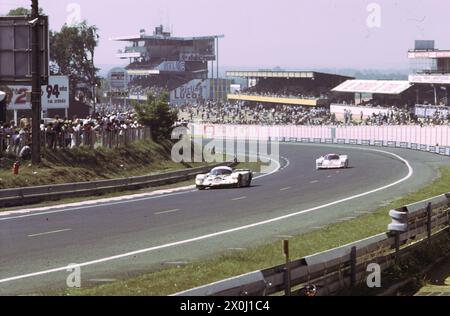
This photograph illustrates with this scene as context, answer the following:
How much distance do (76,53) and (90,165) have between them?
61.6 meters

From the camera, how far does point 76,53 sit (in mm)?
97875

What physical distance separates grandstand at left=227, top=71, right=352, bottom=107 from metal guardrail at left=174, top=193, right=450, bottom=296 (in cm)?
11118

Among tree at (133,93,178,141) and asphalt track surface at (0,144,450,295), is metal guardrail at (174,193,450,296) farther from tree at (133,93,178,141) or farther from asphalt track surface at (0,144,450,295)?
tree at (133,93,178,141)

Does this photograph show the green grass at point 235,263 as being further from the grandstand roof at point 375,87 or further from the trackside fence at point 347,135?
the grandstand roof at point 375,87

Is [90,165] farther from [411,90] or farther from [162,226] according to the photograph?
[411,90]

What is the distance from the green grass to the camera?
1223 cm

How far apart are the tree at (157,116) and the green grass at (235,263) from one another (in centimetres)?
3136

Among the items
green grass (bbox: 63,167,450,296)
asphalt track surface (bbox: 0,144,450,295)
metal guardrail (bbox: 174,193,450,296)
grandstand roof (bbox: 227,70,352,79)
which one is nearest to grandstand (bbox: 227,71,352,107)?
grandstand roof (bbox: 227,70,352,79)

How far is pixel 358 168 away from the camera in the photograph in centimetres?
5159

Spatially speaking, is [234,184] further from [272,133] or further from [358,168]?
[272,133]

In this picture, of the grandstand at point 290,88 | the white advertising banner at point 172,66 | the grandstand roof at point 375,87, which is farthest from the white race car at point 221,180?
the white advertising banner at point 172,66

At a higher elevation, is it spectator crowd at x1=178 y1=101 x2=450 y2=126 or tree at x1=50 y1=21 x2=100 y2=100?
tree at x1=50 y1=21 x2=100 y2=100

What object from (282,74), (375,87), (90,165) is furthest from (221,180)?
(282,74)
